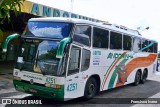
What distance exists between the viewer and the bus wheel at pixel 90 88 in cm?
911

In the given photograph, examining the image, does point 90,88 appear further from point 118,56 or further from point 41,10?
point 41,10

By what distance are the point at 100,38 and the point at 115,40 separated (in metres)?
1.62

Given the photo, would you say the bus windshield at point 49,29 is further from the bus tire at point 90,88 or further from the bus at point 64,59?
the bus tire at point 90,88

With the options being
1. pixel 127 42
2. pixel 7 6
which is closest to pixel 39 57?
Result: pixel 127 42

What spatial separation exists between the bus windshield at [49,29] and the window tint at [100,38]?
5.57 ft

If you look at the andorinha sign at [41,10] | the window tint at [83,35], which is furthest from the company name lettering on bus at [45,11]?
the window tint at [83,35]

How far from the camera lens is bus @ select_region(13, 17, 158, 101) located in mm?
7582

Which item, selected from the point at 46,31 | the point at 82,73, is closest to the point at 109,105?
the point at 82,73

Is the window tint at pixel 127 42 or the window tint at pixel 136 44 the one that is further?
the window tint at pixel 136 44

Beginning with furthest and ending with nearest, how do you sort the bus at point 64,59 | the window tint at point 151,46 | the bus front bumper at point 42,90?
1. the window tint at point 151,46
2. the bus at point 64,59
3. the bus front bumper at point 42,90

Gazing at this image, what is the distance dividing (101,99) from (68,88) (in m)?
2.63

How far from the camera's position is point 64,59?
7.58 meters

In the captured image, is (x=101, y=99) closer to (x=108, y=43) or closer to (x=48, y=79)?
(x=108, y=43)

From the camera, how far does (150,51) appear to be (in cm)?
1694
